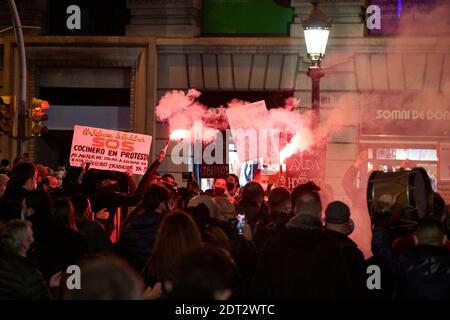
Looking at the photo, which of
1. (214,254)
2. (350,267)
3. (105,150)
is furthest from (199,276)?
(105,150)

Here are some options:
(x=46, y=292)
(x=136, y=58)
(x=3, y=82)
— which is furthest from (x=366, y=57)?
(x=46, y=292)

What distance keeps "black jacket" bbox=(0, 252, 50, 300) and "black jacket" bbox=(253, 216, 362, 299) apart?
1392mm

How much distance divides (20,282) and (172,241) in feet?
3.18

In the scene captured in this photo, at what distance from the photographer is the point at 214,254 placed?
389 centimetres

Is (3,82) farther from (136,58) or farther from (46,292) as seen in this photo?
(46,292)

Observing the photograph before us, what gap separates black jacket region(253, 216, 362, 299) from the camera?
5.99 meters

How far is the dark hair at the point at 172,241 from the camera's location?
591 centimetres

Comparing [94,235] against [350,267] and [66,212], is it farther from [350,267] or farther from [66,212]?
[350,267]

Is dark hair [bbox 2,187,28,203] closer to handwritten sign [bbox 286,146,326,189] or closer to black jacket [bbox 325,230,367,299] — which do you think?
black jacket [bbox 325,230,367,299]

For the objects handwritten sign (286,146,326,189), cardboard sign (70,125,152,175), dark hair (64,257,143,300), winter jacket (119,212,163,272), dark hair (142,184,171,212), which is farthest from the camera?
cardboard sign (70,125,152,175)

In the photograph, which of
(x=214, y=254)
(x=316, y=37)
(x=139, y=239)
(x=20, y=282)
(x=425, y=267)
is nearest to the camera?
(x=214, y=254)

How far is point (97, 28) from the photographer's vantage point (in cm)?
2192

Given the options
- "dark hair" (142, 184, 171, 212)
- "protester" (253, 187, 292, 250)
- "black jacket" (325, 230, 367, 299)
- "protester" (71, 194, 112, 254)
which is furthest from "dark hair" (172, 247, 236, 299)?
"protester" (253, 187, 292, 250)
